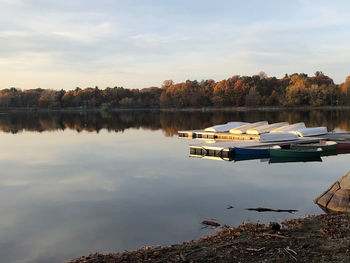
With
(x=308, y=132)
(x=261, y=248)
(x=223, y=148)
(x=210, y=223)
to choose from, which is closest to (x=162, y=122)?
(x=308, y=132)

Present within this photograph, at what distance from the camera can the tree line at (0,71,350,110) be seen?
151 meters

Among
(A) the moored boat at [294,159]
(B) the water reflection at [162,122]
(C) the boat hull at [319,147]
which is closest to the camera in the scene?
(A) the moored boat at [294,159]

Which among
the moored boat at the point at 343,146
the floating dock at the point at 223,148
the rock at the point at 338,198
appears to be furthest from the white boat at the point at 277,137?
the rock at the point at 338,198

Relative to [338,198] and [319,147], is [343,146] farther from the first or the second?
[338,198]

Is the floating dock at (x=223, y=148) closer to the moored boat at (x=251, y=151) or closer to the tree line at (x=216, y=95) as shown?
the moored boat at (x=251, y=151)

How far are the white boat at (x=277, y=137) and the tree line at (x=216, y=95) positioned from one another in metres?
117

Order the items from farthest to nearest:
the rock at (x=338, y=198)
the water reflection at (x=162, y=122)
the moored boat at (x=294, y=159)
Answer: the water reflection at (x=162, y=122) < the moored boat at (x=294, y=159) < the rock at (x=338, y=198)

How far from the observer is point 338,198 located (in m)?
15.0

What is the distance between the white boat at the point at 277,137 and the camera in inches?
1433

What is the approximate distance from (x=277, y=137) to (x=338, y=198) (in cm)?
2246

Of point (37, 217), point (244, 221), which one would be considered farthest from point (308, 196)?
point (37, 217)

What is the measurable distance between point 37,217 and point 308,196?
1300 centimetres

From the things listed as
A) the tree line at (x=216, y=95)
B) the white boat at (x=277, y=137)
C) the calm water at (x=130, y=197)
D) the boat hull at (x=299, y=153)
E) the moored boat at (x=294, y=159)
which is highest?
the tree line at (x=216, y=95)

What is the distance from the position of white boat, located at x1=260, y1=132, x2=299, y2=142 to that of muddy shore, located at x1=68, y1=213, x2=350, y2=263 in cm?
2437
